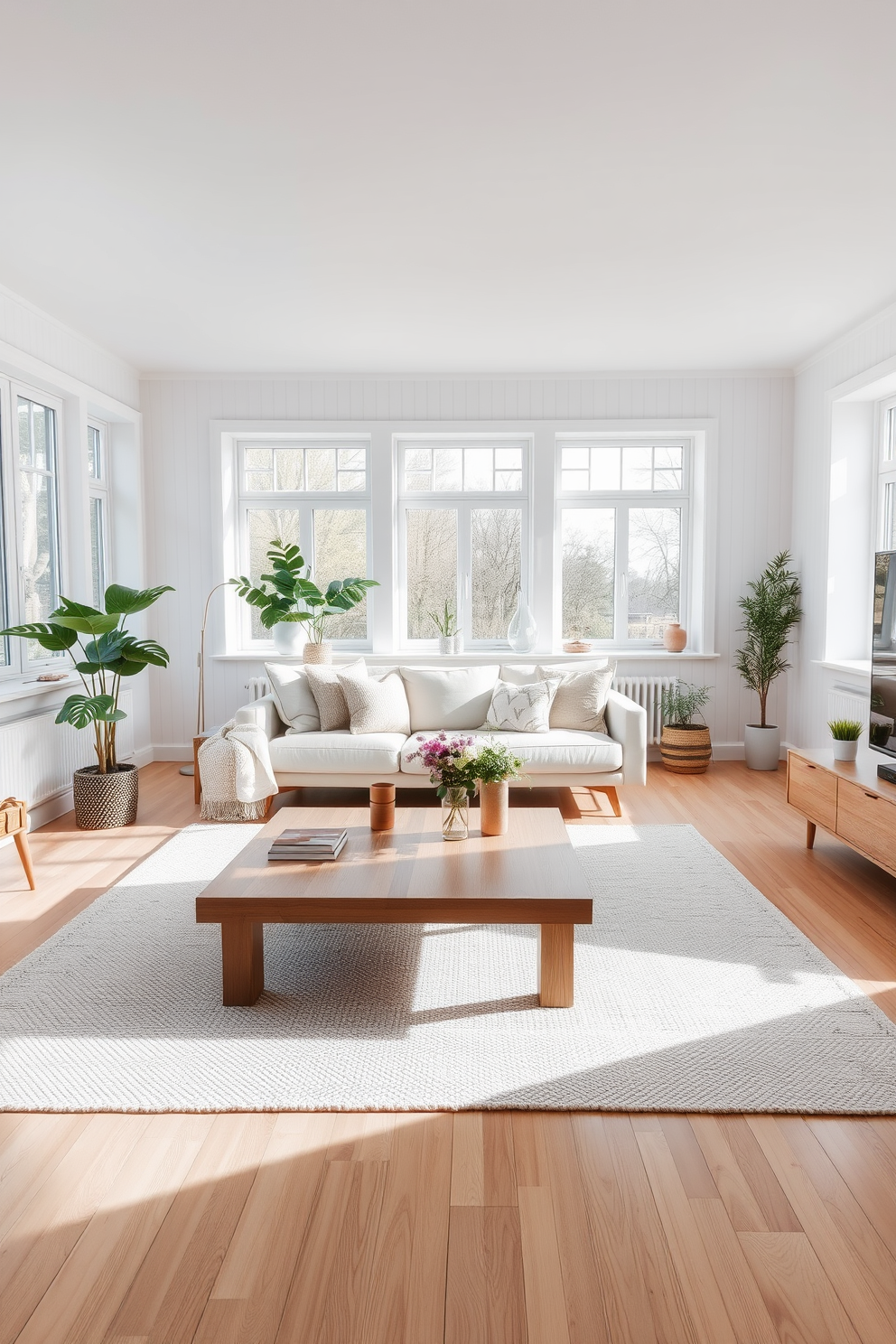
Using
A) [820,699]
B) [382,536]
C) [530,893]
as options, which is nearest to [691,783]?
[820,699]

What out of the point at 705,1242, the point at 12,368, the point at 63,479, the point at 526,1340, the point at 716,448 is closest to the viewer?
the point at 526,1340

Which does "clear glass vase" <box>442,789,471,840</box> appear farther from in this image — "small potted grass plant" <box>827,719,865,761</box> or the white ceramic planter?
the white ceramic planter

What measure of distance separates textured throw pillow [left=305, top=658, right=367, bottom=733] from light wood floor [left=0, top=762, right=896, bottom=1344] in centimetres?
332

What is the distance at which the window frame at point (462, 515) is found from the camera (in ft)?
22.4

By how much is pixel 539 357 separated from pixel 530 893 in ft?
14.6

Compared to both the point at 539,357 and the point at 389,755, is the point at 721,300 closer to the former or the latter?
the point at 539,357

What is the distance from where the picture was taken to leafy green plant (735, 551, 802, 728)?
636 cm

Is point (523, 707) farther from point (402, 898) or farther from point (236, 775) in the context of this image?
point (402, 898)

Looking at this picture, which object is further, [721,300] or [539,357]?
[539,357]

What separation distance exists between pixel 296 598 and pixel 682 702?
111 inches

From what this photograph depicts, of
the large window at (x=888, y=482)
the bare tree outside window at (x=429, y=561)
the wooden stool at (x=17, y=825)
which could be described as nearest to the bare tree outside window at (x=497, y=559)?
the bare tree outside window at (x=429, y=561)

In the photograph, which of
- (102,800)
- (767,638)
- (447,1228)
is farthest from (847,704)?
(447,1228)

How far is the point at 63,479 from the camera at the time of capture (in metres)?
5.60

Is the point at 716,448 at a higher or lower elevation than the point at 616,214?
lower
